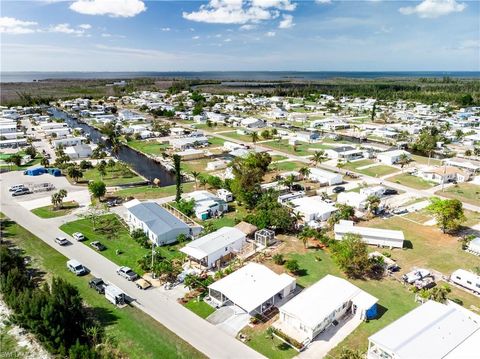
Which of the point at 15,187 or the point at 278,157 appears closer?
the point at 15,187

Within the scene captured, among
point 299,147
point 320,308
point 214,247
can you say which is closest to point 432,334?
point 320,308

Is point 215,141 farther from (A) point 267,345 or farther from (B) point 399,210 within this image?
(A) point 267,345

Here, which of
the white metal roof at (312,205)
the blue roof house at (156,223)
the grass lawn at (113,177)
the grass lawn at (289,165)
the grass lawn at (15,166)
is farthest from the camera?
the grass lawn at (289,165)

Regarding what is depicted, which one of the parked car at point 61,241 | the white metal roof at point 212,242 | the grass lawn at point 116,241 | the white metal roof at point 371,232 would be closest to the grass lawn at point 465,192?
the white metal roof at point 371,232

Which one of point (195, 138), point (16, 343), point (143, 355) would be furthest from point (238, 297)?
point (195, 138)

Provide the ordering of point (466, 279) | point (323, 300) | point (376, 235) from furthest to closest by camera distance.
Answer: point (376, 235) < point (466, 279) < point (323, 300)

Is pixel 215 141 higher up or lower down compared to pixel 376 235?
higher up

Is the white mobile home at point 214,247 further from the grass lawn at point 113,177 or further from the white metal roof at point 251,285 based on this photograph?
the grass lawn at point 113,177
